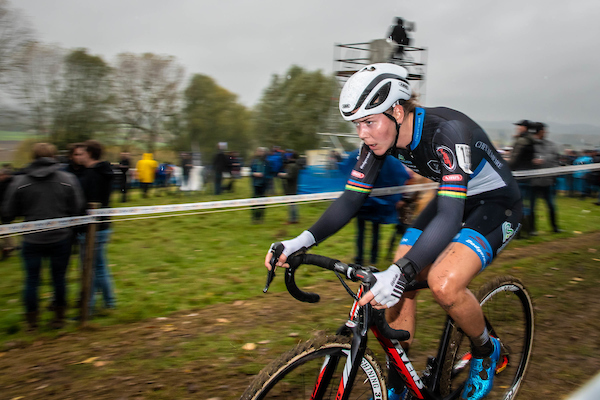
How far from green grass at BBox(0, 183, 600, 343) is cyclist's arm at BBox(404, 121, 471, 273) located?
2907mm

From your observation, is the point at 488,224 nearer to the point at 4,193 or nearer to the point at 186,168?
the point at 4,193

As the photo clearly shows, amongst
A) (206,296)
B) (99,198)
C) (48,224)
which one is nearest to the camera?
(48,224)

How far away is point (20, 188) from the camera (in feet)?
16.1

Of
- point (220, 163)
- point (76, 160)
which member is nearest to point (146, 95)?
point (220, 163)

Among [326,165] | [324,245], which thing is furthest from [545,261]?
[326,165]

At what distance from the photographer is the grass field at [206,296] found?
4.20 metres

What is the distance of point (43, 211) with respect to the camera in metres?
4.89

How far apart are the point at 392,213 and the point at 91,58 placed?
32626 millimetres

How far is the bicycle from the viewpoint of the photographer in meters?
2.01

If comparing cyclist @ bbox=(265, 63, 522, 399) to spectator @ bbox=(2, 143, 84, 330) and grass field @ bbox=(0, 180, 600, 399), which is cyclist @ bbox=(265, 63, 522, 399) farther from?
spectator @ bbox=(2, 143, 84, 330)

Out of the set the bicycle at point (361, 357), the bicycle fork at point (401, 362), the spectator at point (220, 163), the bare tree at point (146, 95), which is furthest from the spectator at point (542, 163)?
the bare tree at point (146, 95)

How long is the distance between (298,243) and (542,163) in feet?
26.8

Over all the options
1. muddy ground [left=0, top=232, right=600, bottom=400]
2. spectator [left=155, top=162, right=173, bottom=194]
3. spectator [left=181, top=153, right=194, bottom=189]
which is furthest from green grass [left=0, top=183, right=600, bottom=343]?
spectator [left=155, top=162, right=173, bottom=194]

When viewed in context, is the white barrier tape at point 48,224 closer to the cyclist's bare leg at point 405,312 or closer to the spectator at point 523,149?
the cyclist's bare leg at point 405,312
